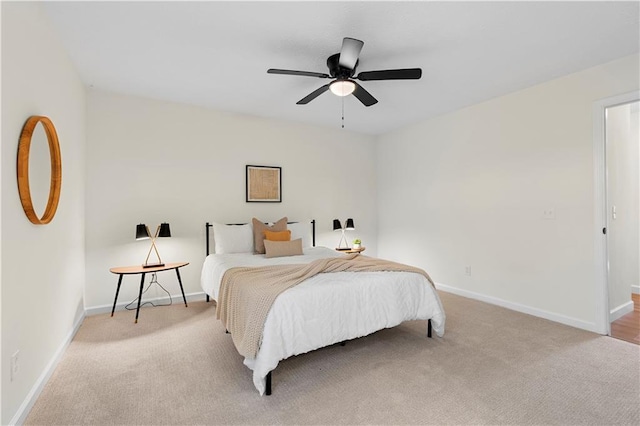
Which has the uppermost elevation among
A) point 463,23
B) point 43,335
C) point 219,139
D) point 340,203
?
point 463,23

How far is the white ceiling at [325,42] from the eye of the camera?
2.21 meters

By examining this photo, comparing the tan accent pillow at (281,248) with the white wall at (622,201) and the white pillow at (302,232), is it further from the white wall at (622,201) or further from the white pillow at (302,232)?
the white wall at (622,201)

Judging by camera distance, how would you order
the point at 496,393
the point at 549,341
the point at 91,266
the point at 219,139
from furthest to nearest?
the point at 219,139 → the point at 91,266 → the point at 549,341 → the point at 496,393

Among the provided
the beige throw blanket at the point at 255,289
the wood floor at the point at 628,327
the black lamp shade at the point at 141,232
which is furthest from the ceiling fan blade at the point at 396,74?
the wood floor at the point at 628,327

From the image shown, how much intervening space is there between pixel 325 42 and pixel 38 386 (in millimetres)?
3313

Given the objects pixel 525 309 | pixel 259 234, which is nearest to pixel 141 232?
pixel 259 234

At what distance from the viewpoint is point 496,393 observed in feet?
6.74

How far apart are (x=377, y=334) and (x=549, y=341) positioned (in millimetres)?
1600

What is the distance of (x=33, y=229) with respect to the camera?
6.63 feet

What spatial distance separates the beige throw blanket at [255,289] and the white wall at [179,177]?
5.68ft

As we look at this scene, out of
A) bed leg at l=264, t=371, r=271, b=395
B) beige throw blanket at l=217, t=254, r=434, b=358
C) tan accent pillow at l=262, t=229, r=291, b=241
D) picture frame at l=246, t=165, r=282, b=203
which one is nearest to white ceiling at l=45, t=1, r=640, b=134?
picture frame at l=246, t=165, r=282, b=203

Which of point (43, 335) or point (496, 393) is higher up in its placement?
point (43, 335)

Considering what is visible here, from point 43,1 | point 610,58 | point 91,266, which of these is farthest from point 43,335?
point 610,58

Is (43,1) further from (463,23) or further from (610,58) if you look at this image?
(610,58)
